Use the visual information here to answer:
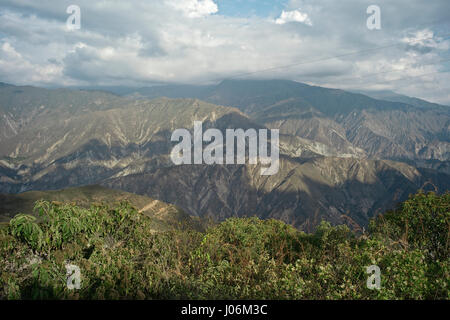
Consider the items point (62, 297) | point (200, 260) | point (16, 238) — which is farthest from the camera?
point (200, 260)

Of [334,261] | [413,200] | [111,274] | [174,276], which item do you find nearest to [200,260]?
[174,276]

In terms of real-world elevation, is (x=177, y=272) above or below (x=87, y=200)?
above

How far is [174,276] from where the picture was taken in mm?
8266

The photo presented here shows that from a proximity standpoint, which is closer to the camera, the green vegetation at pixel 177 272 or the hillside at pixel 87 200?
the green vegetation at pixel 177 272

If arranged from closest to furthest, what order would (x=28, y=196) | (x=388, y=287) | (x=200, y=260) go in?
(x=388, y=287) < (x=200, y=260) < (x=28, y=196)

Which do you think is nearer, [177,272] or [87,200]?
[177,272]

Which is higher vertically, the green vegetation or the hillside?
the green vegetation

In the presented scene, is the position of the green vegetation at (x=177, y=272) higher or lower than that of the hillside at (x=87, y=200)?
higher

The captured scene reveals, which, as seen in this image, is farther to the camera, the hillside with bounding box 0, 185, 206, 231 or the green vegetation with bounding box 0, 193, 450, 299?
the hillside with bounding box 0, 185, 206, 231

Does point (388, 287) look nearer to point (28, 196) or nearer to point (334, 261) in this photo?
point (334, 261)

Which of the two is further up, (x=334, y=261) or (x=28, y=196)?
(x=334, y=261)
